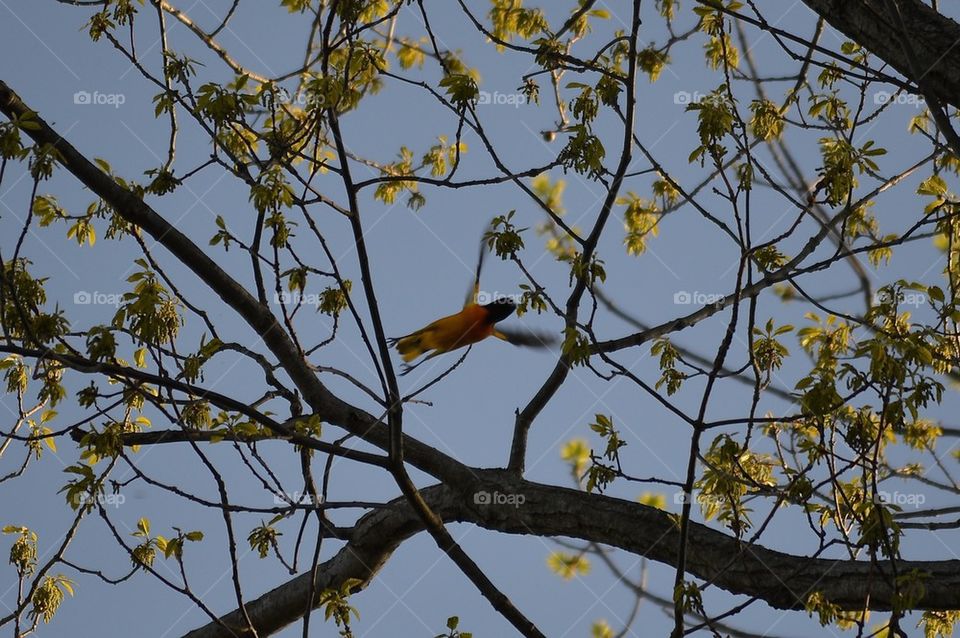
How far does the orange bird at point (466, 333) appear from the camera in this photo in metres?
4.63

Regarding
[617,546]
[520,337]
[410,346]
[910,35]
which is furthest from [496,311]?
[910,35]

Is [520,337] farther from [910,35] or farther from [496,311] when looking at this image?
[910,35]

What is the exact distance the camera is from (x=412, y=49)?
6.20 m

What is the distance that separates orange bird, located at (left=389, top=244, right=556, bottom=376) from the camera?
4.63 m

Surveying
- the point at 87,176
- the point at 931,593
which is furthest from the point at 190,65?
the point at 931,593

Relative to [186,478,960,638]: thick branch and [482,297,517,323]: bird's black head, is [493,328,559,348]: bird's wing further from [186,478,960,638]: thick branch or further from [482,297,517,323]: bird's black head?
[186,478,960,638]: thick branch

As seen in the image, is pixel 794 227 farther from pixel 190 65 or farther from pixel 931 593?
pixel 190 65

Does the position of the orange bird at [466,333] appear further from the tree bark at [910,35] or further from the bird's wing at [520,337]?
the tree bark at [910,35]

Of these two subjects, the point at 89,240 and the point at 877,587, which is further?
the point at 89,240

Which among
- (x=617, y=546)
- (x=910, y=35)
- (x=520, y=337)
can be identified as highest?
(x=520, y=337)

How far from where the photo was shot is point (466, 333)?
15.1 feet

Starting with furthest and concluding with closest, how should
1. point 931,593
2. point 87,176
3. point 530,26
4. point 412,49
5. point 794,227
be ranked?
point 412,49, point 530,26, point 87,176, point 794,227, point 931,593

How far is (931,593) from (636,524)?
101cm

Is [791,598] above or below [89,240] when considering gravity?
below
